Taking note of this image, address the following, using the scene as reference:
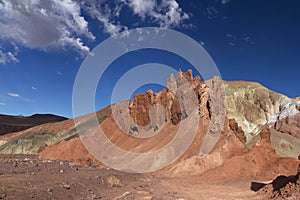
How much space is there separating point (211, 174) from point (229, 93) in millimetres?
57682

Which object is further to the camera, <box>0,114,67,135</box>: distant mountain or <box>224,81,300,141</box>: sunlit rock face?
<box>0,114,67,135</box>: distant mountain

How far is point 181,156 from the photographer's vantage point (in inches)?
1214

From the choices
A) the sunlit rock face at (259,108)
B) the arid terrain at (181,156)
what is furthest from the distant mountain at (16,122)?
the sunlit rock face at (259,108)

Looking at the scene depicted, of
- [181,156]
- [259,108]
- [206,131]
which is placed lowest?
[181,156]

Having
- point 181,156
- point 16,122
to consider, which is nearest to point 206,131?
point 181,156

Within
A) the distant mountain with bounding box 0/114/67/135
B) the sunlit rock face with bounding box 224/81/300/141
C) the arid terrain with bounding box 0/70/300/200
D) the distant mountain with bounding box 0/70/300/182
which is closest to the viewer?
the arid terrain with bounding box 0/70/300/200

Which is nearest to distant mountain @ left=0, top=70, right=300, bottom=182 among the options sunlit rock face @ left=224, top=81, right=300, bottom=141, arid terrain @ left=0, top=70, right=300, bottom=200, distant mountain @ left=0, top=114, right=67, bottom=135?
sunlit rock face @ left=224, top=81, right=300, bottom=141

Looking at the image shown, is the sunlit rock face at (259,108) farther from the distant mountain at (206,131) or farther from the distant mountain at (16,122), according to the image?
the distant mountain at (16,122)

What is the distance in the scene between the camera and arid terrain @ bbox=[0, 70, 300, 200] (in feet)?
52.7

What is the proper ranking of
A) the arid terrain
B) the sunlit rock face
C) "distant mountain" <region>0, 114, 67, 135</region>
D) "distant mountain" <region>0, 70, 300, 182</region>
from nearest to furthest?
the arid terrain
"distant mountain" <region>0, 70, 300, 182</region>
the sunlit rock face
"distant mountain" <region>0, 114, 67, 135</region>

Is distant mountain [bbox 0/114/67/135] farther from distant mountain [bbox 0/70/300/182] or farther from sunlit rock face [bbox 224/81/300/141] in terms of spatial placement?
sunlit rock face [bbox 224/81/300/141]

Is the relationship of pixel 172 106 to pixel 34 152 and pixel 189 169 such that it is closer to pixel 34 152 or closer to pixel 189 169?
pixel 189 169

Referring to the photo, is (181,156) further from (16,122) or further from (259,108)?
(16,122)

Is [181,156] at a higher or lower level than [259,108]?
lower
